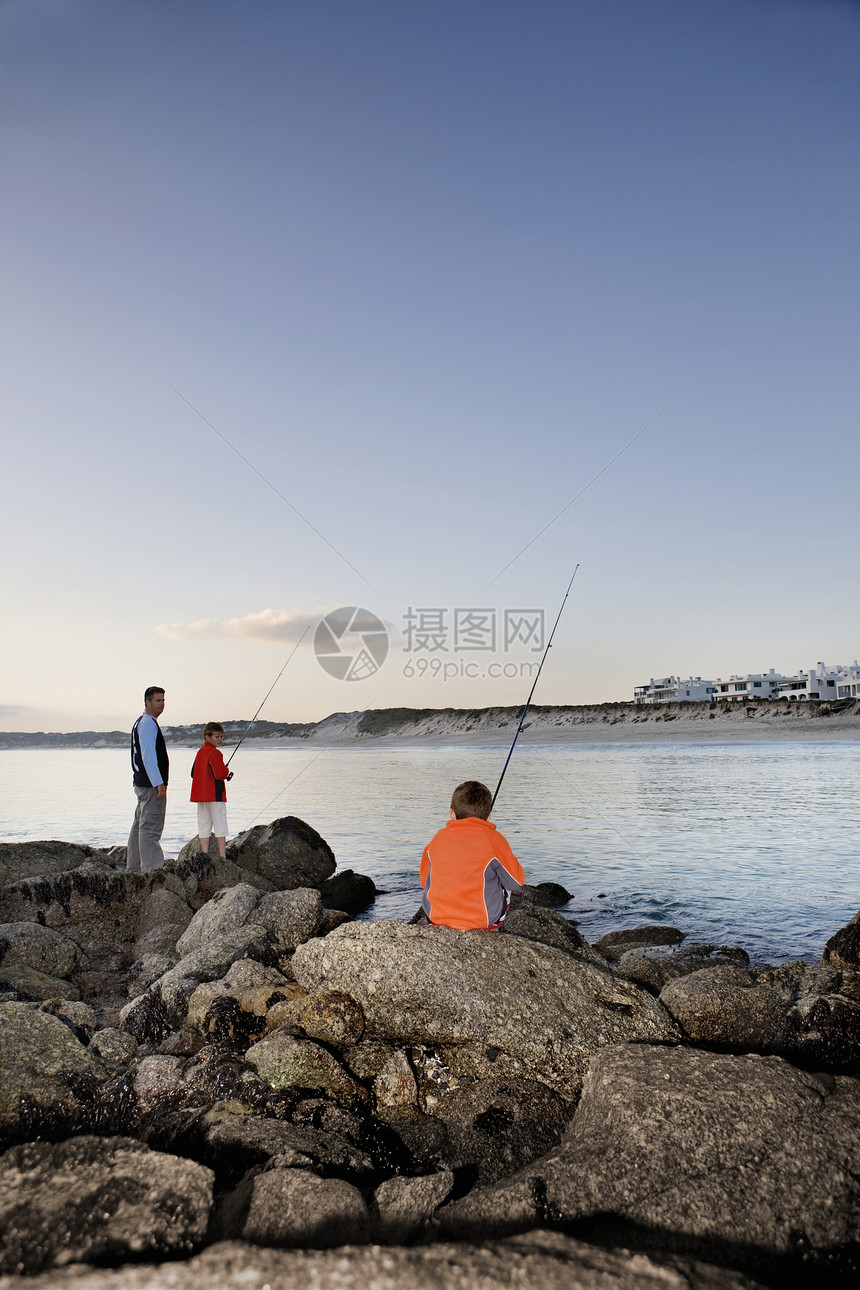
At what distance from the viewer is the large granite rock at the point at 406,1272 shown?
6.15 ft

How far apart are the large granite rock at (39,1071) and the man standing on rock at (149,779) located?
5086 mm

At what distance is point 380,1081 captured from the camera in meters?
4.14

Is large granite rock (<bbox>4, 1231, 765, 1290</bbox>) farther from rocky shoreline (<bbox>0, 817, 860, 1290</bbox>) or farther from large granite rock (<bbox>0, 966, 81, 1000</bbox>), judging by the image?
large granite rock (<bbox>0, 966, 81, 1000</bbox>)

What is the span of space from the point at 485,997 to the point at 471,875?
79 cm

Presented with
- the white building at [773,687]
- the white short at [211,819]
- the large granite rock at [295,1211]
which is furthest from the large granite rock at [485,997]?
the white building at [773,687]

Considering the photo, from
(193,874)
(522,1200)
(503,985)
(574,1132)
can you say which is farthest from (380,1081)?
(193,874)

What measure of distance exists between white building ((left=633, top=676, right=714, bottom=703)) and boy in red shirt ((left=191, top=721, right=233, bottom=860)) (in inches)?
3909

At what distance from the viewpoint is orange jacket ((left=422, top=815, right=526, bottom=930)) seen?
15.7 ft

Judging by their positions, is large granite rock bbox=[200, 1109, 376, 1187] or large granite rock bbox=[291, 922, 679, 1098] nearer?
large granite rock bbox=[200, 1109, 376, 1187]

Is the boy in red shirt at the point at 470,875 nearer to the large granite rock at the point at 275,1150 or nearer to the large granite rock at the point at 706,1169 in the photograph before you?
the large granite rock at the point at 706,1169

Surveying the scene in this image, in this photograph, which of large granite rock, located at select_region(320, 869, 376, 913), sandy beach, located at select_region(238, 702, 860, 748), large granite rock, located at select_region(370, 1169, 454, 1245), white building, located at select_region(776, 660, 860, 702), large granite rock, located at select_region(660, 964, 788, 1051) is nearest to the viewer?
large granite rock, located at select_region(370, 1169, 454, 1245)

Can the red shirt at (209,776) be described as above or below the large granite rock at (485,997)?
above

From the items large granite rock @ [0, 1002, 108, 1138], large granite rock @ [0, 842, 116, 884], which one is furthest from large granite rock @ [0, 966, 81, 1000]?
large granite rock @ [0, 842, 116, 884]

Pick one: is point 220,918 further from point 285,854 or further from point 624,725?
point 624,725
